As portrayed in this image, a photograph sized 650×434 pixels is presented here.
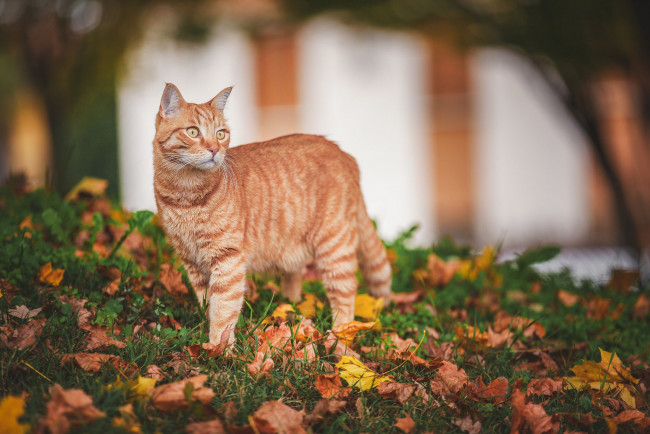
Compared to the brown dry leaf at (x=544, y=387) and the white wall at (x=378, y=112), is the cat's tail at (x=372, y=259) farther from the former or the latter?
the white wall at (x=378, y=112)

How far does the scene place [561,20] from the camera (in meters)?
5.91

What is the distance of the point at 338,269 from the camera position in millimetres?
3180

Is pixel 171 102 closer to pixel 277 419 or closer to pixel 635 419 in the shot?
pixel 277 419

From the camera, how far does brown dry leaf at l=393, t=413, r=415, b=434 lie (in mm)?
2279

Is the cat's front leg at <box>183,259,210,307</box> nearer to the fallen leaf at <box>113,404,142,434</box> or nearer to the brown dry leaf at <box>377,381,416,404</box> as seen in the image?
the fallen leaf at <box>113,404,142,434</box>

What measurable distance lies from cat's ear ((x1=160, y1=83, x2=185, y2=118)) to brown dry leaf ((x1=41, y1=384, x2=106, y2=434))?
133cm

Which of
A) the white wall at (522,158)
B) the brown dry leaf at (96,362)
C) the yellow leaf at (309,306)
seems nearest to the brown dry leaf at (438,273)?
the yellow leaf at (309,306)

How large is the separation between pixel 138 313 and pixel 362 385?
1182mm

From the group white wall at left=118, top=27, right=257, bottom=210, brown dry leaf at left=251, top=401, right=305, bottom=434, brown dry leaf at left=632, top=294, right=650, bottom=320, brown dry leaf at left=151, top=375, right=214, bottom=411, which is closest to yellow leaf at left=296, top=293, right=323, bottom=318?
brown dry leaf at left=251, top=401, right=305, bottom=434

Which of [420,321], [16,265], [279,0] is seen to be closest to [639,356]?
[420,321]

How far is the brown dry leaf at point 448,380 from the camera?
103 inches

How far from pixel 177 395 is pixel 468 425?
3.82 feet

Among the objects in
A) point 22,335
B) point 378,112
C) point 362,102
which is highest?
point 362,102

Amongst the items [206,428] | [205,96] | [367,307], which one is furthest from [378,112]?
[206,428]
